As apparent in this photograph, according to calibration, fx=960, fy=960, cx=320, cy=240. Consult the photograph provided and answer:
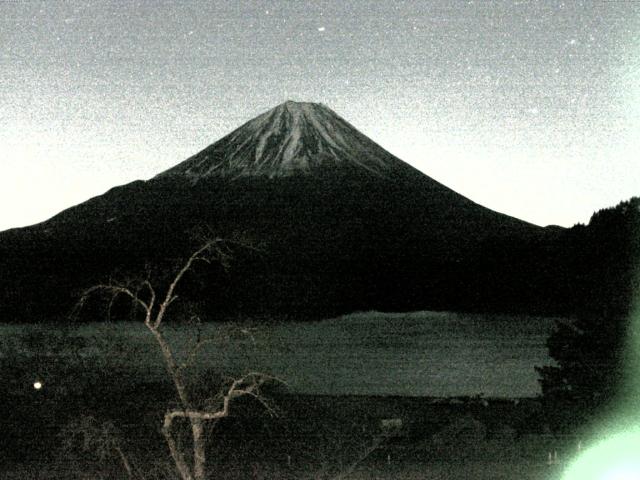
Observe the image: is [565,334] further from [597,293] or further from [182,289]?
[182,289]

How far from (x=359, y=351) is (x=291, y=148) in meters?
66.8

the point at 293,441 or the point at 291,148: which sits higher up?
the point at 291,148

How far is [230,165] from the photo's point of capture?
12481 cm

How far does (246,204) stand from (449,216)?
23342mm

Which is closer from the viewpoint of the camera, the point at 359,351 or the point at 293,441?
the point at 293,441

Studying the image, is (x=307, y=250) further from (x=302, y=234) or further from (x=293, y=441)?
(x=293, y=441)

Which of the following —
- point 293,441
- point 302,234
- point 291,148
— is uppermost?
point 291,148

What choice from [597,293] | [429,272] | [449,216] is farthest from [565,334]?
[449,216]

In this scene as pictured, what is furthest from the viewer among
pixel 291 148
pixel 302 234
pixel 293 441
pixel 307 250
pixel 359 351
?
pixel 291 148

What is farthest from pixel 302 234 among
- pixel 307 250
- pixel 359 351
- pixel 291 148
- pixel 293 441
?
pixel 293 441

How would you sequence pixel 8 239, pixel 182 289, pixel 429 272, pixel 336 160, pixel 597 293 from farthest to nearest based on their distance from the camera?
pixel 336 160 < pixel 8 239 < pixel 429 272 < pixel 182 289 < pixel 597 293

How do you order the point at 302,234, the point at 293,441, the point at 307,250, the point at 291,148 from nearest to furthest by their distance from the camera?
1. the point at 293,441
2. the point at 307,250
3. the point at 302,234
4. the point at 291,148

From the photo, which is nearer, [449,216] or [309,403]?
[309,403]

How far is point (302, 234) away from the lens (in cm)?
10856
